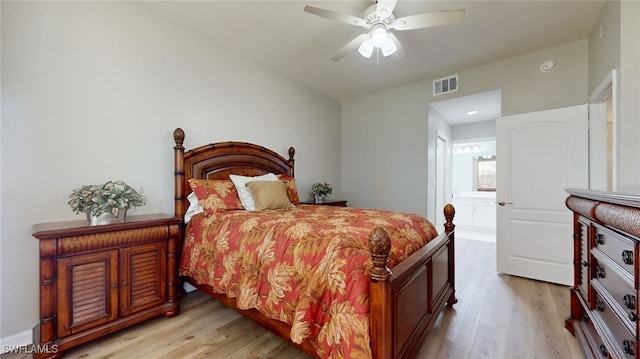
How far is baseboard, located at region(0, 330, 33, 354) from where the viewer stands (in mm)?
1763

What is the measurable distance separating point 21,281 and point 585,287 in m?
3.93

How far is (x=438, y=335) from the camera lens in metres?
1.94

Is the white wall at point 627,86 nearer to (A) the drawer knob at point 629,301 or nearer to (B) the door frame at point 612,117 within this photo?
(B) the door frame at point 612,117

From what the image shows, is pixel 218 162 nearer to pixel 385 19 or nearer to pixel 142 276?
pixel 142 276

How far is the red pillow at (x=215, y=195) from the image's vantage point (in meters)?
2.47

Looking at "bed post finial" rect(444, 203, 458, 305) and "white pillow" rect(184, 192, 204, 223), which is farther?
"white pillow" rect(184, 192, 204, 223)

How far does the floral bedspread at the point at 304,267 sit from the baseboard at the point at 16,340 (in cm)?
109

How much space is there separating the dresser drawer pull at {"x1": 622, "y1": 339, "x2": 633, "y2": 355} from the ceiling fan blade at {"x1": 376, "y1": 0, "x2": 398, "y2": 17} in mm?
2277

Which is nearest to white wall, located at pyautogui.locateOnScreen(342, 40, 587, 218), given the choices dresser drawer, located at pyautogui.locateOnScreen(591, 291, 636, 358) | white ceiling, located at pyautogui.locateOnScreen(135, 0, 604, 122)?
white ceiling, located at pyautogui.locateOnScreen(135, 0, 604, 122)

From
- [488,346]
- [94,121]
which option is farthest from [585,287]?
[94,121]

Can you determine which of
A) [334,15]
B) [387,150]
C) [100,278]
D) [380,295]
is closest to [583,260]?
[380,295]

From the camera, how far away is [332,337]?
4.11ft

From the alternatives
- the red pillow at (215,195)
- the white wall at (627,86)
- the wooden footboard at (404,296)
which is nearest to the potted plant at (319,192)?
the red pillow at (215,195)

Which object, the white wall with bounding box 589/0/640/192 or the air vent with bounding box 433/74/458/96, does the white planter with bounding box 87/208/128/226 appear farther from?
the air vent with bounding box 433/74/458/96
